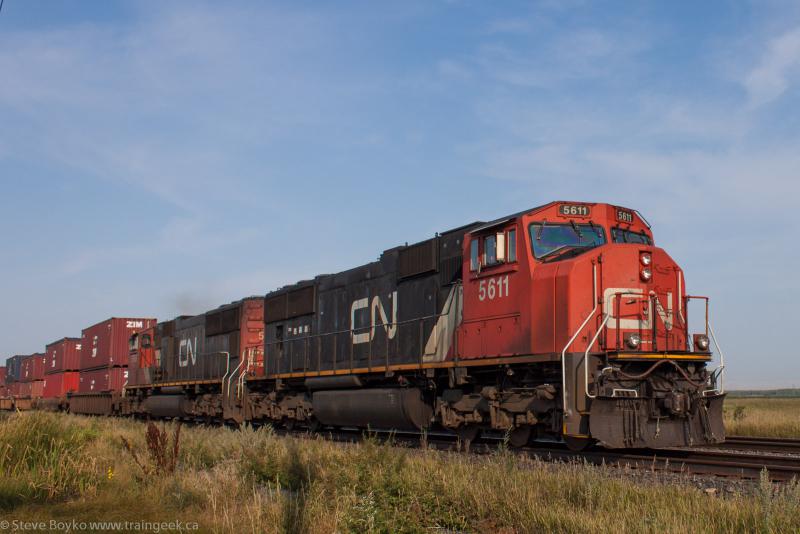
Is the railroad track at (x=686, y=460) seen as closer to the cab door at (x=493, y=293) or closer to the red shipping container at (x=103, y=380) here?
the cab door at (x=493, y=293)

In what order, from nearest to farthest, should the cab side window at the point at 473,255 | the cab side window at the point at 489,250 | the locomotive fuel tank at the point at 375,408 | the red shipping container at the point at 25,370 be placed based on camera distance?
1. the cab side window at the point at 489,250
2. the cab side window at the point at 473,255
3. the locomotive fuel tank at the point at 375,408
4. the red shipping container at the point at 25,370

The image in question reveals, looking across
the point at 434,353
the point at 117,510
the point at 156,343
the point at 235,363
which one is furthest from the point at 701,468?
the point at 156,343

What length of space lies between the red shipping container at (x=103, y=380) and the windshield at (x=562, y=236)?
25.6m

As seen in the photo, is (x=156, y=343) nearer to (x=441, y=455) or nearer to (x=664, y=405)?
(x=441, y=455)

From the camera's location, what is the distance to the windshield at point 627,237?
1262cm

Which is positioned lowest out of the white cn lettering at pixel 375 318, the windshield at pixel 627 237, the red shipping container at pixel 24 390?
the red shipping container at pixel 24 390

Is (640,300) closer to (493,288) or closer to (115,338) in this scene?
(493,288)

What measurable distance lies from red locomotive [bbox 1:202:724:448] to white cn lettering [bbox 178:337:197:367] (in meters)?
9.66

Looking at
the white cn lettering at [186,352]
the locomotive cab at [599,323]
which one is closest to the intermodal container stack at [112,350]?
the white cn lettering at [186,352]

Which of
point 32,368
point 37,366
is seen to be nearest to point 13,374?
point 32,368

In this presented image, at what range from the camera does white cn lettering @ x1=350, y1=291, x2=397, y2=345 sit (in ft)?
52.6

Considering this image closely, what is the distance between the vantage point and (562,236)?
12.3 m

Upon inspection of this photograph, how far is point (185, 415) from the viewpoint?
2666 centimetres

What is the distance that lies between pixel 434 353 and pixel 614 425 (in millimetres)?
A: 4372
